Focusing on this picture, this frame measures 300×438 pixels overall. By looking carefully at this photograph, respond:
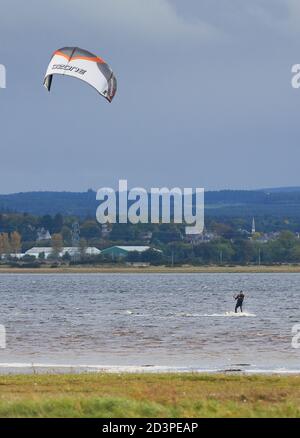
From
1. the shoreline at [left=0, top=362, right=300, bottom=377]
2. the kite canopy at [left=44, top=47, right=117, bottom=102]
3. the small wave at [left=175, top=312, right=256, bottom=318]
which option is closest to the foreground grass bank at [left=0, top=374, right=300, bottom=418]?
the shoreline at [left=0, top=362, right=300, bottom=377]

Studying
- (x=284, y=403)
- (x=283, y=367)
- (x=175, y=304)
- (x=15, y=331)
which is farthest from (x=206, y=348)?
(x=175, y=304)

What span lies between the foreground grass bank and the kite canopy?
1012 centimetres

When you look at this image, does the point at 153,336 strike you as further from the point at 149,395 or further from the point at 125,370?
the point at 149,395

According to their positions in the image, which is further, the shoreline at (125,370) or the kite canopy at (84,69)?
the kite canopy at (84,69)

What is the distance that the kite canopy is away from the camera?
3700 centimetres

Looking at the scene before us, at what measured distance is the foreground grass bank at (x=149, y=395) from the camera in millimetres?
21656

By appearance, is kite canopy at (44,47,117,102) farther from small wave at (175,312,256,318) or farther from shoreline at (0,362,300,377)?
small wave at (175,312,256,318)

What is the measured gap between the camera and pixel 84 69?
37656mm

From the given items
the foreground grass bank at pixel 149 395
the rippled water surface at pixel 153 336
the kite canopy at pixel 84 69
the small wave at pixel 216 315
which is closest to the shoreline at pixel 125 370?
the rippled water surface at pixel 153 336

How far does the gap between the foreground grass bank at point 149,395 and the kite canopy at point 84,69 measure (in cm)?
1012

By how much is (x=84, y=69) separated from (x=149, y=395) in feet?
50.1

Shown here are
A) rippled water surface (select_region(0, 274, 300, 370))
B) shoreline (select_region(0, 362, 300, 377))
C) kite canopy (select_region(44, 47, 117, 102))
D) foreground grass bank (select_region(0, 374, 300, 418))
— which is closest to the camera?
foreground grass bank (select_region(0, 374, 300, 418))

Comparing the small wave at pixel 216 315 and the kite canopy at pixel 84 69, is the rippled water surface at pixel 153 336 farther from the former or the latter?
the kite canopy at pixel 84 69
